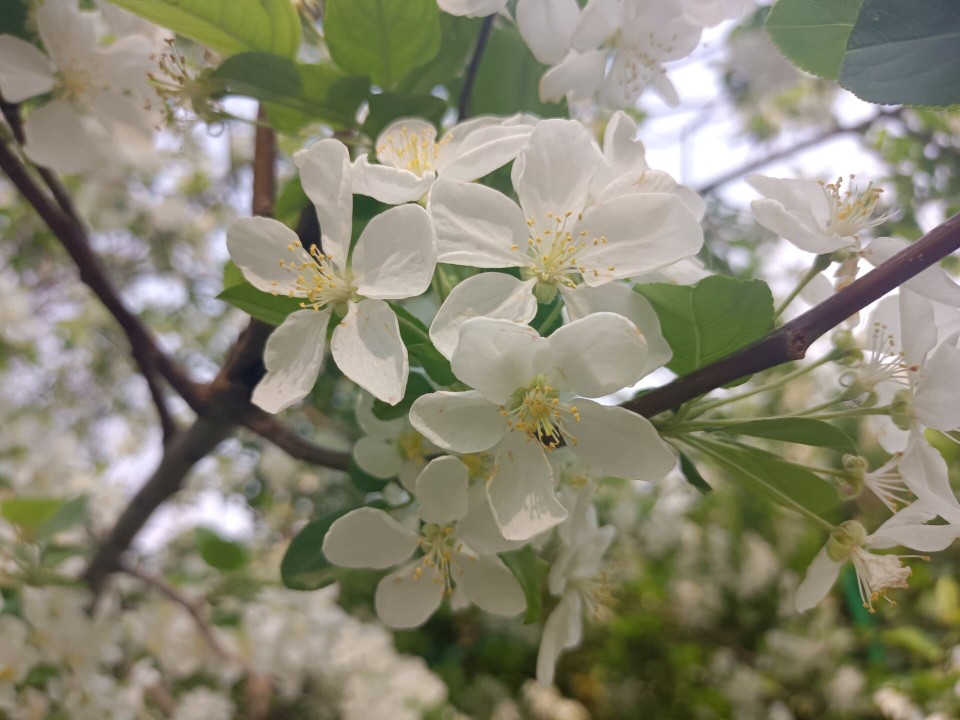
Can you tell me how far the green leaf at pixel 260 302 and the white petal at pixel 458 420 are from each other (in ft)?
0.61

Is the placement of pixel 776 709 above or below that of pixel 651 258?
below

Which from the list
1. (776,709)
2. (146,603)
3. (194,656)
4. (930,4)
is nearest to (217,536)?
(194,656)

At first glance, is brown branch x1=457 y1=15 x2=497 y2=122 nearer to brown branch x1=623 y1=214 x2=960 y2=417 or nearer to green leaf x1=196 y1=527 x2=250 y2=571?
brown branch x1=623 y1=214 x2=960 y2=417

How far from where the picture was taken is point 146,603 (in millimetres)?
1610

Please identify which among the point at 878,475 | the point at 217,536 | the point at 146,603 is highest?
the point at 878,475

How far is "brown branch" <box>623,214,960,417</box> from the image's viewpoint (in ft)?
1.42

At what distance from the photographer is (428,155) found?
0.60 metres

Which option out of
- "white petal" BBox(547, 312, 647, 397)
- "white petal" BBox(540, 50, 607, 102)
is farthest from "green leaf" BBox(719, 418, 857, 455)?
"white petal" BBox(540, 50, 607, 102)

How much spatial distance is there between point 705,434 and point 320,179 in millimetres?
341

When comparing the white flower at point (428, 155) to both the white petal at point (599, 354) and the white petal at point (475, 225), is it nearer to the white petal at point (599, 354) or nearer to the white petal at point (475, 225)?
the white petal at point (475, 225)

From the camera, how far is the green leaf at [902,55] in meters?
0.45

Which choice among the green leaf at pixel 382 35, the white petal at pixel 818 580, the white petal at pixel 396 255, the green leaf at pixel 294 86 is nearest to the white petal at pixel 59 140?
the green leaf at pixel 294 86

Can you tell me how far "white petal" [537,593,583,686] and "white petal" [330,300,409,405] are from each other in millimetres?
318

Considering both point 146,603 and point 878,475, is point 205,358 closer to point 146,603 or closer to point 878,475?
point 146,603
